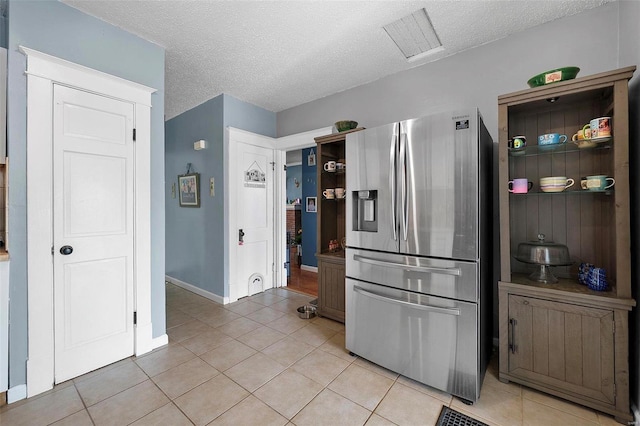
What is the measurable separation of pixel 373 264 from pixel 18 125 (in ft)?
8.91

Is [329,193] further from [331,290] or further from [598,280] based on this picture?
[598,280]

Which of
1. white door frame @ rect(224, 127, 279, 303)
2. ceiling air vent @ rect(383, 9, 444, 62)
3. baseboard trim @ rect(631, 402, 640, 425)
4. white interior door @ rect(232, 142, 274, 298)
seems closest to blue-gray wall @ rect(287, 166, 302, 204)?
white interior door @ rect(232, 142, 274, 298)

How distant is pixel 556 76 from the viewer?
5.92 ft

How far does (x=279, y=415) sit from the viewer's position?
1.66 meters

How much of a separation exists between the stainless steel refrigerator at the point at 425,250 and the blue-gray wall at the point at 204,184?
212 cm

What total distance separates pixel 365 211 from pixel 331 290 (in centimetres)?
117

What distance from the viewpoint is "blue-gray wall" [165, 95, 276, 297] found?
361 cm

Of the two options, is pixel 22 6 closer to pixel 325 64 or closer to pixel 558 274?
pixel 325 64

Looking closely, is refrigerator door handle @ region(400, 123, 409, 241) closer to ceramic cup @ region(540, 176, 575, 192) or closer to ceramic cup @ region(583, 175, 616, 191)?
ceramic cup @ region(540, 176, 575, 192)

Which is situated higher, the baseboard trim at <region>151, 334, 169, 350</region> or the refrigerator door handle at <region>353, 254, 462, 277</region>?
the refrigerator door handle at <region>353, 254, 462, 277</region>

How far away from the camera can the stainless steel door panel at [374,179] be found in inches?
81.5

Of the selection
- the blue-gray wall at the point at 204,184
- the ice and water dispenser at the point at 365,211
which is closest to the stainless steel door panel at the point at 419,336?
the ice and water dispenser at the point at 365,211

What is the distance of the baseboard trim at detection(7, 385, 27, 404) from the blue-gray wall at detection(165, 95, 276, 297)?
191 centimetres

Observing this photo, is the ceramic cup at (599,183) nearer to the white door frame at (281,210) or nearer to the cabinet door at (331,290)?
the cabinet door at (331,290)
